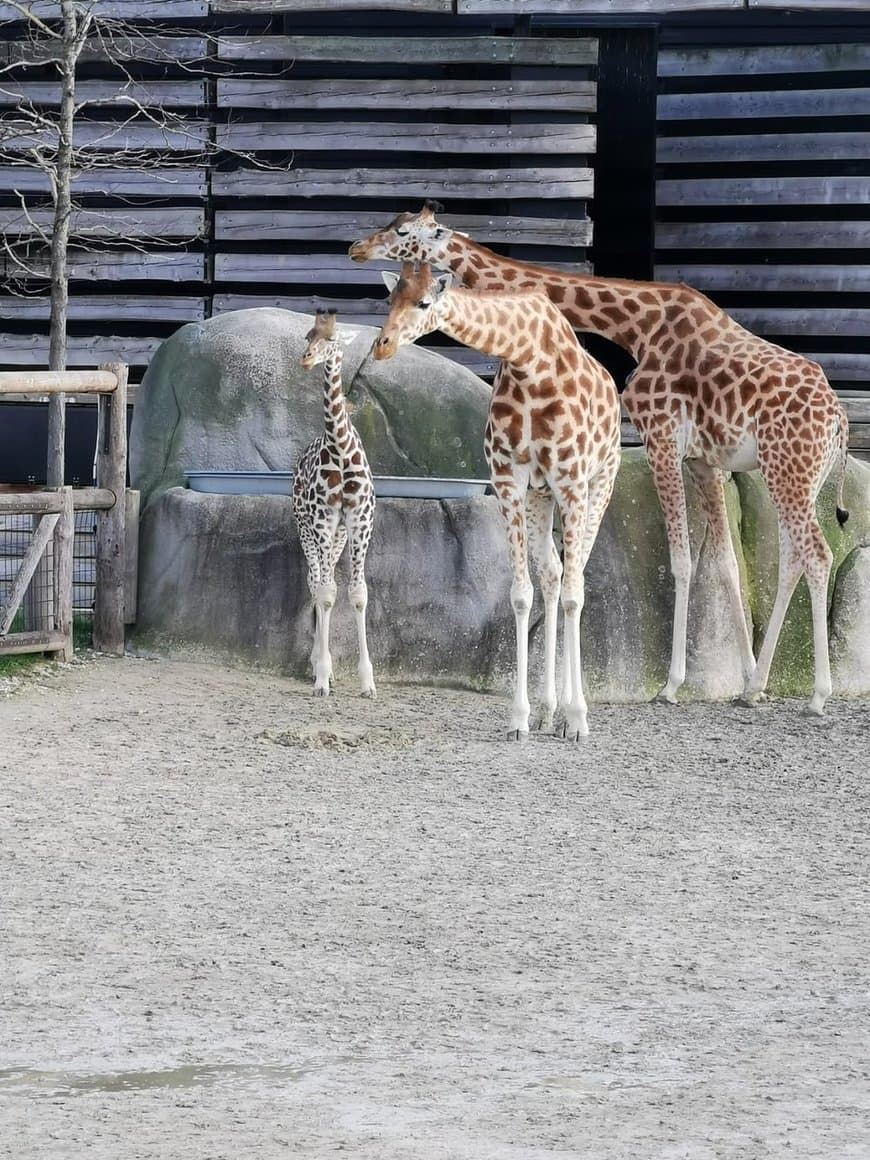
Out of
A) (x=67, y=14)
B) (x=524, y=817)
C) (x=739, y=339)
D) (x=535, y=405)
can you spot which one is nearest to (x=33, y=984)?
(x=524, y=817)

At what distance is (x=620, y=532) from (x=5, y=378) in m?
3.13

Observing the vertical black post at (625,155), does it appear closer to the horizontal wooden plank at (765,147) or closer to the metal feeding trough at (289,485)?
the horizontal wooden plank at (765,147)

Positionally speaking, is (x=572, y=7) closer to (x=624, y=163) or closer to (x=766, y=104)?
(x=766, y=104)

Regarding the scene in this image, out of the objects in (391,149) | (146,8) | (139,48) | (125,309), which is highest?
(146,8)

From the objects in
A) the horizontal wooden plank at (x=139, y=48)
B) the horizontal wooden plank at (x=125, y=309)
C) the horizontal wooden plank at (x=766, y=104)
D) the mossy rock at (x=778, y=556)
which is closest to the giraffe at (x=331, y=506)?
the mossy rock at (x=778, y=556)

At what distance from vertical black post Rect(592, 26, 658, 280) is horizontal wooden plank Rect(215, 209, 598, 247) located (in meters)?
0.94

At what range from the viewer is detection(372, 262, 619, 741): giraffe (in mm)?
7441

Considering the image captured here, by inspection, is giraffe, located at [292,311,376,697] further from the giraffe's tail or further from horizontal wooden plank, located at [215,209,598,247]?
horizontal wooden plank, located at [215,209,598,247]

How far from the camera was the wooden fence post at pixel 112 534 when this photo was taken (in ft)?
29.6

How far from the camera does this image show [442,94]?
1158 cm

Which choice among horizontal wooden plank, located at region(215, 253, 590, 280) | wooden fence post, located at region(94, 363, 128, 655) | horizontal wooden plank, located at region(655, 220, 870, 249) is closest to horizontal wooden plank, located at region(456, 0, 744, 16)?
horizontal wooden plank, located at region(655, 220, 870, 249)

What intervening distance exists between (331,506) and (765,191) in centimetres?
498

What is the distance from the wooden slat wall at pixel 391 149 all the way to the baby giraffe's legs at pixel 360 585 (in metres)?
3.64

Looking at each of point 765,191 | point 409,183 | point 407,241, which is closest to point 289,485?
point 407,241
